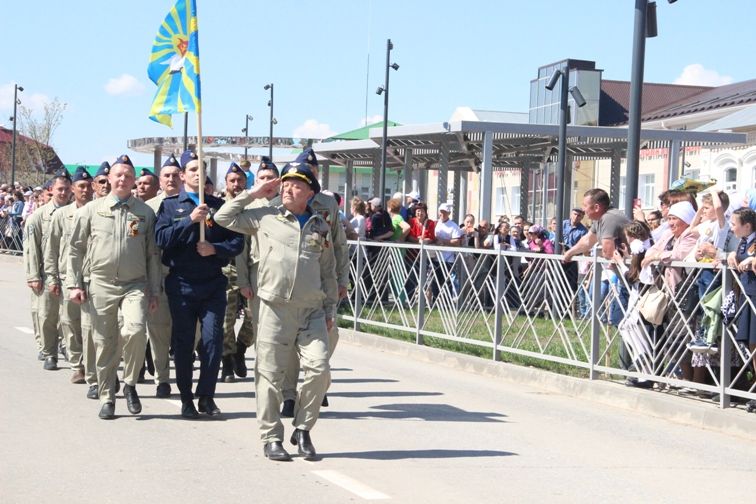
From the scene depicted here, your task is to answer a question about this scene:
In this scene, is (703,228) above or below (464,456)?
above

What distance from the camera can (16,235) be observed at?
34750 millimetres

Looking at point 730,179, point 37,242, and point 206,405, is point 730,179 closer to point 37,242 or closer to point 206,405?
point 37,242

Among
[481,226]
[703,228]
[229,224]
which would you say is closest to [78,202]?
[229,224]

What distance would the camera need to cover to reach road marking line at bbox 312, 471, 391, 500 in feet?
21.8

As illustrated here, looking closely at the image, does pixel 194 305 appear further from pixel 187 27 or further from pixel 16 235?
pixel 16 235

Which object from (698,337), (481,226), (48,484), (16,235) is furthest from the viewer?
(16,235)

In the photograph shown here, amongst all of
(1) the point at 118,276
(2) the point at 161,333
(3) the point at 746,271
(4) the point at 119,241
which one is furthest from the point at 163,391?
(3) the point at 746,271

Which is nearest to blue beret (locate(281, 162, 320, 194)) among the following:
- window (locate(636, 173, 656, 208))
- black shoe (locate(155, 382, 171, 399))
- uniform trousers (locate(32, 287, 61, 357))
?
black shoe (locate(155, 382, 171, 399))

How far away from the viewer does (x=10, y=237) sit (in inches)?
1395

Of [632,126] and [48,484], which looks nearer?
[48,484]

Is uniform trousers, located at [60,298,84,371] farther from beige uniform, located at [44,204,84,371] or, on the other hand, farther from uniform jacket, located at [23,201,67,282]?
uniform jacket, located at [23,201,67,282]

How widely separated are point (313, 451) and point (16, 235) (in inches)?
1146

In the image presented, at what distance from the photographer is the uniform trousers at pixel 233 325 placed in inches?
436

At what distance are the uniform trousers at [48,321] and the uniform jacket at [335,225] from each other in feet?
15.4
